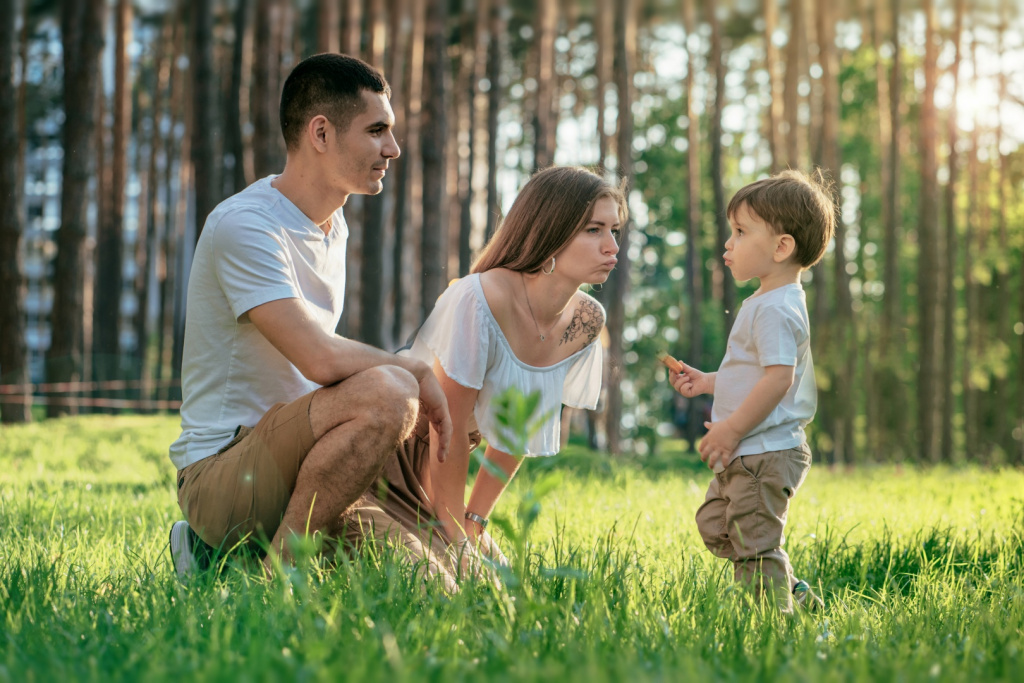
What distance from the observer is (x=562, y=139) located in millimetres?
26672

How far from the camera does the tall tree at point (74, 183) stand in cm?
1431

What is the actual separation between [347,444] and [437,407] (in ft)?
1.31

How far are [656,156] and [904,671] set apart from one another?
1079 inches

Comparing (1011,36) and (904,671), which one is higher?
(1011,36)

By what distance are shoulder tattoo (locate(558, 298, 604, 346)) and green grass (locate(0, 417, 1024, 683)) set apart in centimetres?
90

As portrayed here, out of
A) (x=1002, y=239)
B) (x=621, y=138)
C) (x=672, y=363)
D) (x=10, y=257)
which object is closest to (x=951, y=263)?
(x=1002, y=239)

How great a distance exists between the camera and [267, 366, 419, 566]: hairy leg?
10.2ft

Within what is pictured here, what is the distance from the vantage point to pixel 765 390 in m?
3.49

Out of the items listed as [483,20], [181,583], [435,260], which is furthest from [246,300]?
[483,20]

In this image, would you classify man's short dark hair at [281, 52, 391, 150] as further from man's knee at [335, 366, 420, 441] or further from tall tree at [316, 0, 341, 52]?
tall tree at [316, 0, 341, 52]

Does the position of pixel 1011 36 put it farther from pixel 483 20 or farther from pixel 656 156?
pixel 483 20

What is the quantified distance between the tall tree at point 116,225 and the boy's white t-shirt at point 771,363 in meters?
17.8

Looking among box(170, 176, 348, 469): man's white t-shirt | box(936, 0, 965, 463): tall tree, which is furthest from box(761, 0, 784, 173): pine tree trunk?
box(170, 176, 348, 469): man's white t-shirt

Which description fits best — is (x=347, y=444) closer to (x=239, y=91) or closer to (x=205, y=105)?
(x=205, y=105)
